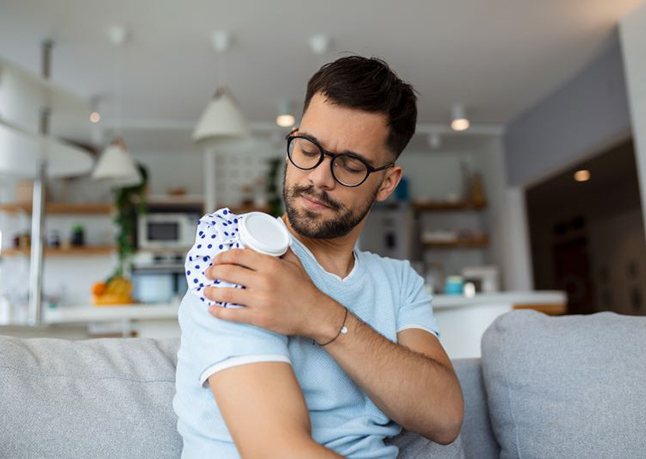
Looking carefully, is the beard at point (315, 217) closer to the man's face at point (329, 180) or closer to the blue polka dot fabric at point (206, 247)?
the man's face at point (329, 180)

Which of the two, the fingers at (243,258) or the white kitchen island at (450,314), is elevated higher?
the fingers at (243,258)

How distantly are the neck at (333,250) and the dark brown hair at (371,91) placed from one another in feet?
0.65

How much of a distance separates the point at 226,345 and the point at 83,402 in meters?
0.43

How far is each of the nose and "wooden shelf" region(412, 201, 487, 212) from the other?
581cm

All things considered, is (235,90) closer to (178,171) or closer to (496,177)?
(178,171)

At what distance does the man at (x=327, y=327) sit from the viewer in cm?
81

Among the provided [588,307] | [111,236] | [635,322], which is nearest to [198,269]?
[635,322]

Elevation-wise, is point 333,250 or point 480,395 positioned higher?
point 333,250

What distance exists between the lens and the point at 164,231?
245 inches

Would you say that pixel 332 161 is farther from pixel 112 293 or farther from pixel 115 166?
pixel 115 166

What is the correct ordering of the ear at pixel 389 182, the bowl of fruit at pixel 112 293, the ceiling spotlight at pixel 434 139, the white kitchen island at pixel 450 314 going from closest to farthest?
1. the ear at pixel 389 182
2. the white kitchen island at pixel 450 314
3. the bowl of fruit at pixel 112 293
4. the ceiling spotlight at pixel 434 139

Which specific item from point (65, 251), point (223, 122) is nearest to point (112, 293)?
point (223, 122)

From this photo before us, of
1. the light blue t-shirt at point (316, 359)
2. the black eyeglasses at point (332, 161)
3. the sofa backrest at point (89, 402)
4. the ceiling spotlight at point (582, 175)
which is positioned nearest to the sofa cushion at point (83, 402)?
the sofa backrest at point (89, 402)

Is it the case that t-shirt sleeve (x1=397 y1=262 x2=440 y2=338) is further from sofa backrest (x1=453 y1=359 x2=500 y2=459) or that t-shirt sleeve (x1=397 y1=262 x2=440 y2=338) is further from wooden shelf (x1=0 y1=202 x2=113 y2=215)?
wooden shelf (x1=0 y1=202 x2=113 y2=215)
